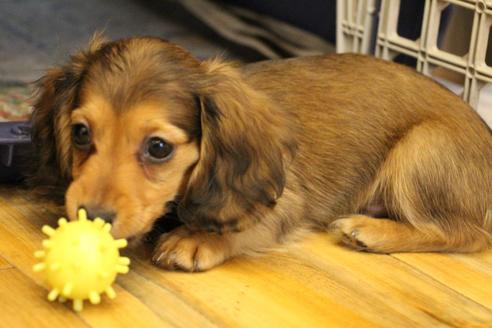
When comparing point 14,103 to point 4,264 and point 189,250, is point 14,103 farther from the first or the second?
point 189,250

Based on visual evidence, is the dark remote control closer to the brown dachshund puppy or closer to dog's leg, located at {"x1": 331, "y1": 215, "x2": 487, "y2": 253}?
the brown dachshund puppy

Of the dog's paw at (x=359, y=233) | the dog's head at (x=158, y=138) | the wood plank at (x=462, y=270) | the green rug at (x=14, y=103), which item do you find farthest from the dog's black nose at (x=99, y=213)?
the green rug at (x=14, y=103)

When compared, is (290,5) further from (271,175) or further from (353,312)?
(353,312)

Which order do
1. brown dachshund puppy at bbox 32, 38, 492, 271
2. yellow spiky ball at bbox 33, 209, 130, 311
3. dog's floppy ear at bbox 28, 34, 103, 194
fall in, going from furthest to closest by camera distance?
1. dog's floppy ear at bbox 28, 34, 103, 194
2. brown dachshund puppy at bbox 32, 38, 492, 271
3. yellow spiky ball at bbox 33, 209, 130, 311

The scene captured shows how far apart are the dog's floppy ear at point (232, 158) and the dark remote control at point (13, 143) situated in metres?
0.61

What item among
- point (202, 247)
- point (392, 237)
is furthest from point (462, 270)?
point (202, 247)

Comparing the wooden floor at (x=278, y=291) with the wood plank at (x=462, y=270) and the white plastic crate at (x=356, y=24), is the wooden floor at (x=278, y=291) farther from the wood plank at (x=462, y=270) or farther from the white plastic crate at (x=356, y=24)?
the white plastic crate at (x=356, y=24)

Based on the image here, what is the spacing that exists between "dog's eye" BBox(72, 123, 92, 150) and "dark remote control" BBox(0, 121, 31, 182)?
459 mm

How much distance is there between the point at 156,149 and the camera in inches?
94.0

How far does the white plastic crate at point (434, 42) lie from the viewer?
10.4 feet

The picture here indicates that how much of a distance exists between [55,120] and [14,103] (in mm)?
800

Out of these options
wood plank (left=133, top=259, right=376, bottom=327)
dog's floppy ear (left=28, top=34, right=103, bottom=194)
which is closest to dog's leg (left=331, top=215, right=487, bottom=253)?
wood plank (left=133, top=259, right=376, bottom=327)

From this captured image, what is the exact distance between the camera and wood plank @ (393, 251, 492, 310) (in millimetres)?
2607

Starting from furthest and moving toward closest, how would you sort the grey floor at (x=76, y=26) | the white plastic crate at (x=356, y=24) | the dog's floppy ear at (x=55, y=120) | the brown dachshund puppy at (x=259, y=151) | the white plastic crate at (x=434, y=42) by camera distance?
the grey floor at (x=76, y=26), the white plastic crate at (x=356, y=24), the white plastic crate at (x=434, y=42), the dog's floppy ear at (x=55, y=120), the brown dachshund puppy at (x=259, y=151)
